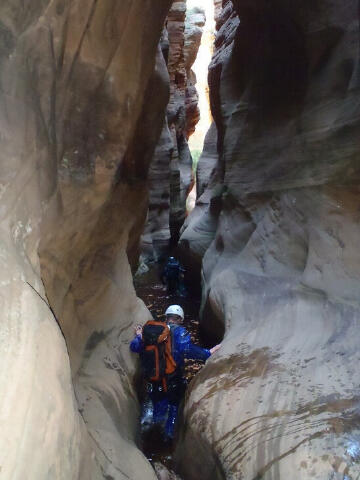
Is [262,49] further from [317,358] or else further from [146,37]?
[317,358]

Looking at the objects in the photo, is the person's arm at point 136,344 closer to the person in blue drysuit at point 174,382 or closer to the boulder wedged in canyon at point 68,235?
the person in blue drysuit at point 174,382

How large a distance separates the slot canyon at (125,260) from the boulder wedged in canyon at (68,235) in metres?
0.02

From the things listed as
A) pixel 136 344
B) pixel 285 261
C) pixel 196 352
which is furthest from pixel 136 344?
pixel 285 261

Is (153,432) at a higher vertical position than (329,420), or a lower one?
lower

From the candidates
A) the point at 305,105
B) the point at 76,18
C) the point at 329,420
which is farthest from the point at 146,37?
the point at 329,420

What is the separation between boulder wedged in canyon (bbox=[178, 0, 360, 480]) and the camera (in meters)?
3.19

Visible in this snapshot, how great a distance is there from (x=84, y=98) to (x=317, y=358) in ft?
11.0

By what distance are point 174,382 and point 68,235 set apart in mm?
2090

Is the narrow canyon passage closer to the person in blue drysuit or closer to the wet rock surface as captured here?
the wet rock surface

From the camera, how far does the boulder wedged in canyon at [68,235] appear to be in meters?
2.18

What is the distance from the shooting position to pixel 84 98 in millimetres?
4258

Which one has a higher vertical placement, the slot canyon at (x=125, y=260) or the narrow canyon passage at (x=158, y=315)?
the slot canyon at (x=125, y=260)

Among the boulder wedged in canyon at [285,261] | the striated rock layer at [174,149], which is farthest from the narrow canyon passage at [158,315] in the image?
the striated rock layer at [174,149]

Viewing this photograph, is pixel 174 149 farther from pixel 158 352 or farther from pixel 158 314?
pixel 158 352
